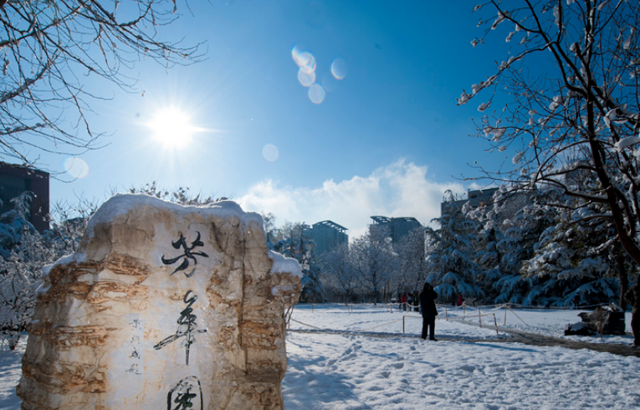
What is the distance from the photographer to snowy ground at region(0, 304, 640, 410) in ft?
17.1

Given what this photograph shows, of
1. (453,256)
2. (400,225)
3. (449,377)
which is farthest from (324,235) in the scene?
(449,377)

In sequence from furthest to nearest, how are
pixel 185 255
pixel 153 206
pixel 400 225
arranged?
pixel 400 225 → pixel 185 255 → pixel 153 206

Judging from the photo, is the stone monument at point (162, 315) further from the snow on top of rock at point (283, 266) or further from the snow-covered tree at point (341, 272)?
the snow-covered tree at point (341, 272)

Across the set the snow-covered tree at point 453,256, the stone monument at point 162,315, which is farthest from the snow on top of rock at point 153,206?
the snow-covered tree at point 453,256

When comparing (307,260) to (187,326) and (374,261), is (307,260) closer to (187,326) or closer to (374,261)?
(374,261)

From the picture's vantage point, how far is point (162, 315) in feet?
12.2

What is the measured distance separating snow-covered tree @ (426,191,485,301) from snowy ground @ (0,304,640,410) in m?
18.3

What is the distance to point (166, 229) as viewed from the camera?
389 centimetres

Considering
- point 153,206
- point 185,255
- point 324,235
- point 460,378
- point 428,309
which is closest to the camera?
point 153,206

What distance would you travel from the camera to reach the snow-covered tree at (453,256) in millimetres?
27953

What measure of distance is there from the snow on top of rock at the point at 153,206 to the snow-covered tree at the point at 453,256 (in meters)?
26.5

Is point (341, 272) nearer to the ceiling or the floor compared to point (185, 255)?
nearer to the floor

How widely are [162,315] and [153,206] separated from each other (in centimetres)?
121

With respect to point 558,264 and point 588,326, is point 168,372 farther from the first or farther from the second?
point 558,264
